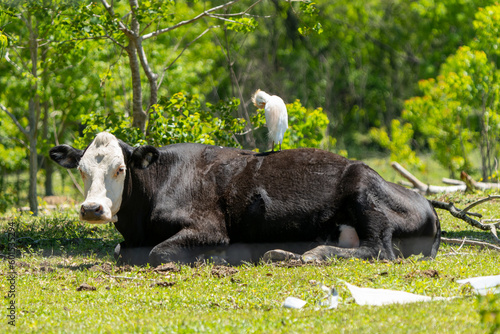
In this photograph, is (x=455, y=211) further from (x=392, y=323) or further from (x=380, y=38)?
(x=380, y=38)

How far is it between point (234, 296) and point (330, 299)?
941 millimetres

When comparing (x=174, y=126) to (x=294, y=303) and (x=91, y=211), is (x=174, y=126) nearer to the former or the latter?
(x=91, y=211)

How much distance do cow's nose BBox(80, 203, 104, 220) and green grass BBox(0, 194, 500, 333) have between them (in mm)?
592

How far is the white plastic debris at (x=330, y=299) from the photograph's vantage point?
544cm

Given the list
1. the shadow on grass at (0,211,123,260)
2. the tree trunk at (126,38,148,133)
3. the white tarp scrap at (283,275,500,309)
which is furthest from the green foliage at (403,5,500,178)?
the white tarp scrap at (283,275,500,309)

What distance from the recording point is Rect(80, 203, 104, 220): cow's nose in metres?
7.12

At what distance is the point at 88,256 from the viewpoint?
28.7 feet

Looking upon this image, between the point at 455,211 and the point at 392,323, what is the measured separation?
448cm

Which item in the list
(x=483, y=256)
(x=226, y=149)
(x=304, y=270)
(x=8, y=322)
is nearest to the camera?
(x=8, y=322)

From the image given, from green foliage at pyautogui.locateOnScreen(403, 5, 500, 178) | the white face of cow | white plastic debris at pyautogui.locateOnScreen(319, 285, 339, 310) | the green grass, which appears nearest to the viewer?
the green grass

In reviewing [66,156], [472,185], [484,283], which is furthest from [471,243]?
[472,185]

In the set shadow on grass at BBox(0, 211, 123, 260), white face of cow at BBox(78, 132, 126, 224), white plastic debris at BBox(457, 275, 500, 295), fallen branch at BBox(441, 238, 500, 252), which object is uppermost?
white face of cow at BBox(78, 132, 126, 224)

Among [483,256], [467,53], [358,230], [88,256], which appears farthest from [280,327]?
[467,53]

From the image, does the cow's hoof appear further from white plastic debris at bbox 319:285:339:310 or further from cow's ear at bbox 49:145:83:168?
cow's ear at bbox 49:145:83:168
